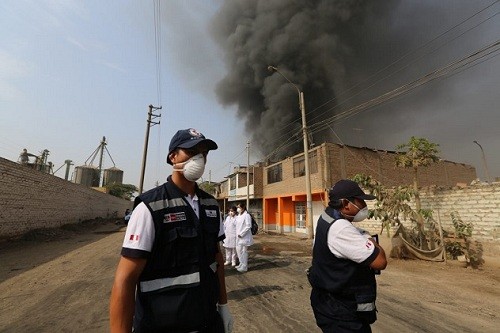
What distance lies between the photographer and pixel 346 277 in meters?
1.85

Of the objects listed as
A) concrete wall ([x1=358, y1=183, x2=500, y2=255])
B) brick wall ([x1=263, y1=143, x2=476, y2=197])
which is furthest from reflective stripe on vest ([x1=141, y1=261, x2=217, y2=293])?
brick wall ([x1=263, y1=143, x2=476, y2=197])

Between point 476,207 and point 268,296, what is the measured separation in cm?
747

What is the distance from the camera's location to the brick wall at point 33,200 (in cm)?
1021

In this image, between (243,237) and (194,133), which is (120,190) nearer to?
(243,237)

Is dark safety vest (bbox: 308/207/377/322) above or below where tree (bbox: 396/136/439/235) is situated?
below

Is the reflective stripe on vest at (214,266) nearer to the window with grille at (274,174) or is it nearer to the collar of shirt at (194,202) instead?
the collar of shirt at (194,202)

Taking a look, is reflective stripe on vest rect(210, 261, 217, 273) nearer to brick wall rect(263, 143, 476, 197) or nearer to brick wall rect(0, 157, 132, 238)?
brick wall rect(0, 157, 132, 238)

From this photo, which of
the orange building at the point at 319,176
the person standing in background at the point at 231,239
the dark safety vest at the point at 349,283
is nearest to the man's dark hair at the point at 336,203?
the dark safety vest at the point at 349,283

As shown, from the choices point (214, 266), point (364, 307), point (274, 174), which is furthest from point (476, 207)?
point (274, 174)

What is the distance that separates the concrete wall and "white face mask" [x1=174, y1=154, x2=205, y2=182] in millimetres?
9350

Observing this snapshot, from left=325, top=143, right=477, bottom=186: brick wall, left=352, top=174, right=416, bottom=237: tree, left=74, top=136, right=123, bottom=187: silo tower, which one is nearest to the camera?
left=352, top=174, right=416, bottom=237: tree

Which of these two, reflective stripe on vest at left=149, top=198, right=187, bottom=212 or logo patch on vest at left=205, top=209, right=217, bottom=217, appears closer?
reflective stripe on vest at left=149, top=198, right=187, bottom=212

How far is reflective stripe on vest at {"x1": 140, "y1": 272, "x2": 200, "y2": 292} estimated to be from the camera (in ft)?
4.52

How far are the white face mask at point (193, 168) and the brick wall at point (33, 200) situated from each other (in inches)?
463
